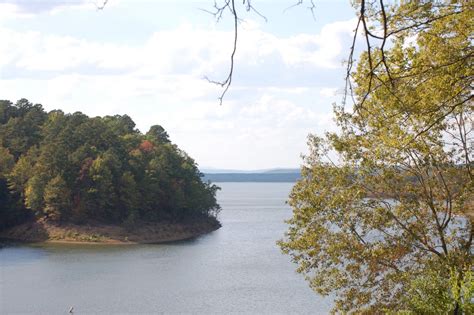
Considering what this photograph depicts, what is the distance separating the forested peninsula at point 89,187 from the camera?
72062mm

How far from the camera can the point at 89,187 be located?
7400 centimetres

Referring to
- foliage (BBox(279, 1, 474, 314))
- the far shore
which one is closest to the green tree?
the far shore

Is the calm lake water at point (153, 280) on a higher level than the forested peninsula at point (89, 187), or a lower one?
lower

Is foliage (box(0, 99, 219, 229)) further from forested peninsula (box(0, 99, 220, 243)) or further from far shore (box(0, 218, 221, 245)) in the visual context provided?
far shore (box(0, 218, 221, 245))

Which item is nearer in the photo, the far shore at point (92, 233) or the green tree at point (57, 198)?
the far shore at point (92, 233)

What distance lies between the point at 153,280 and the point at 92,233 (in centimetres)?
2632

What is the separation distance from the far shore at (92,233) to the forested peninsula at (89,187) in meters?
0.11

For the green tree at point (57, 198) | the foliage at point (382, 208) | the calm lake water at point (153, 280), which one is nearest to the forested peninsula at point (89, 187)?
the green tree at point (57, 198)

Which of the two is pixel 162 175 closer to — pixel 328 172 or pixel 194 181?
pixel 194 181

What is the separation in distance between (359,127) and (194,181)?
69.4 m

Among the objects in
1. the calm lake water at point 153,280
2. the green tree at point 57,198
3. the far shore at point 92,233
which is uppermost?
the green tree at point 57,198

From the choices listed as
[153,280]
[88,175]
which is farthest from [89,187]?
[153,280]

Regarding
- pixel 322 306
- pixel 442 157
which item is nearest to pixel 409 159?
pixel 442 157

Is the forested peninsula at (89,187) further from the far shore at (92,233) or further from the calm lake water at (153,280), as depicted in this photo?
the calm lake water at (153,280)
